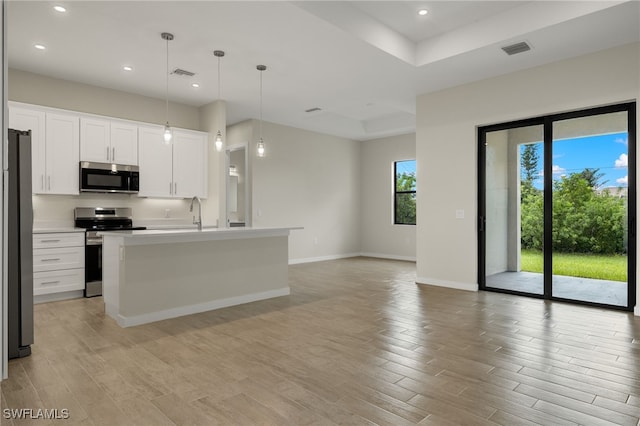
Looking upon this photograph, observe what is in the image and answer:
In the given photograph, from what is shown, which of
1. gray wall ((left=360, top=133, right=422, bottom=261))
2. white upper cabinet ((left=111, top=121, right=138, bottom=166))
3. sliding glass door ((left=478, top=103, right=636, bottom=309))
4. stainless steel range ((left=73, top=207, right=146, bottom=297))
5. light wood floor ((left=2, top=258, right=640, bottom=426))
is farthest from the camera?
gray wall ((left=360, top=133, right=422, bottom=261))

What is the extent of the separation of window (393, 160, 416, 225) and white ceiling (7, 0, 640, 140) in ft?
11.0

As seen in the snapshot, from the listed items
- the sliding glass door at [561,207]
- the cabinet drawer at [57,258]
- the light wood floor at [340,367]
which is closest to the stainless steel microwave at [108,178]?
the cabinet drawer at [57,258]

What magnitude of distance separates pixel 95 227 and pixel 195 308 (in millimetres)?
2252

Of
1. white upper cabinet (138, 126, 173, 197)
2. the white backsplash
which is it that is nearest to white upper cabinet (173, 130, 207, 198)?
white upper cabinet (138, 126, 173, 197)

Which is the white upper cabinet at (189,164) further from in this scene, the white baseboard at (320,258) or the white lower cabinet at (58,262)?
the white baseboard at (320,258)

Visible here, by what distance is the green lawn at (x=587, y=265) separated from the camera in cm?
432

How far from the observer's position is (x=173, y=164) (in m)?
6.09

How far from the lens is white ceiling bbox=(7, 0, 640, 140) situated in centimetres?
355

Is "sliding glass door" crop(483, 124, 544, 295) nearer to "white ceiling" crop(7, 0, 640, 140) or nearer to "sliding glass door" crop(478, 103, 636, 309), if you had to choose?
"sliding glass door" crop(478, 103, 636, 309)

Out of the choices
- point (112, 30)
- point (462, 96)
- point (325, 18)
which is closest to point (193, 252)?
point (112, 30)

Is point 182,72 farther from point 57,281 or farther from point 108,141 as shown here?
point 57,281

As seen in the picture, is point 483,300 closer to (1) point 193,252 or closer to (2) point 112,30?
(1) point 193,252

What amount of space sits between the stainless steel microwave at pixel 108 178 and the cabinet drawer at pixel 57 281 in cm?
115

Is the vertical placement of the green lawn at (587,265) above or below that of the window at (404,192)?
below
